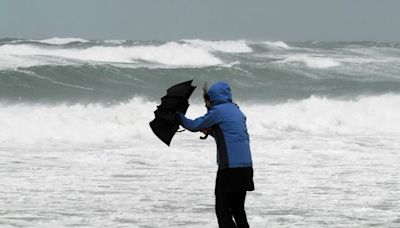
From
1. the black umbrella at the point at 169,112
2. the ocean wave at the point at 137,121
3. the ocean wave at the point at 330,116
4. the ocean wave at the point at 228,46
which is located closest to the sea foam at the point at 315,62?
the ocean wave at the point at 228,46

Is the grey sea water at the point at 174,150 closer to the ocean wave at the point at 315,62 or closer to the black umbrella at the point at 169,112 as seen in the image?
the black umbrella at the point at 169,112

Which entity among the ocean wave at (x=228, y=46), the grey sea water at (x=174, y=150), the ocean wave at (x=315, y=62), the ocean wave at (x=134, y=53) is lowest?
the grey sea water at (x=174, y=150)

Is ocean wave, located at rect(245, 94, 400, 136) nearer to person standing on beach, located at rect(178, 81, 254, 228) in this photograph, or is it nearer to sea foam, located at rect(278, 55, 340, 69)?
person standing on beach, located at rect(178, 81, 254, 228)

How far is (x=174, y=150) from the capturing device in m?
13.0

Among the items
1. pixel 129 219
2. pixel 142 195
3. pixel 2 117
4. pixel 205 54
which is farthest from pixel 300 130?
pixel 205 54

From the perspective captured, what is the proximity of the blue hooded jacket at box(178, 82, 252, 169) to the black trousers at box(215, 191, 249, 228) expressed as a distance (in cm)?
25

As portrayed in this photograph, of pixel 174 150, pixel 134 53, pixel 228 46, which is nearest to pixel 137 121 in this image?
pixel 174 150

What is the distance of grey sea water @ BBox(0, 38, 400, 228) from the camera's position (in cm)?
811

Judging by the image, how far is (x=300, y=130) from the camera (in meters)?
16.9

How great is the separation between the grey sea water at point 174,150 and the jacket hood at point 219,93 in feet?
7.13

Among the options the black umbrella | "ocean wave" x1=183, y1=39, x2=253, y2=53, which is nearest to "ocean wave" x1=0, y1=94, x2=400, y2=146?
the black umbrella

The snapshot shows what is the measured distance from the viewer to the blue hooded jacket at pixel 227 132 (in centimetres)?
552

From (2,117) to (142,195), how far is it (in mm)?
8942

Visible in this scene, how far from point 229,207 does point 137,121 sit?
11609mm
